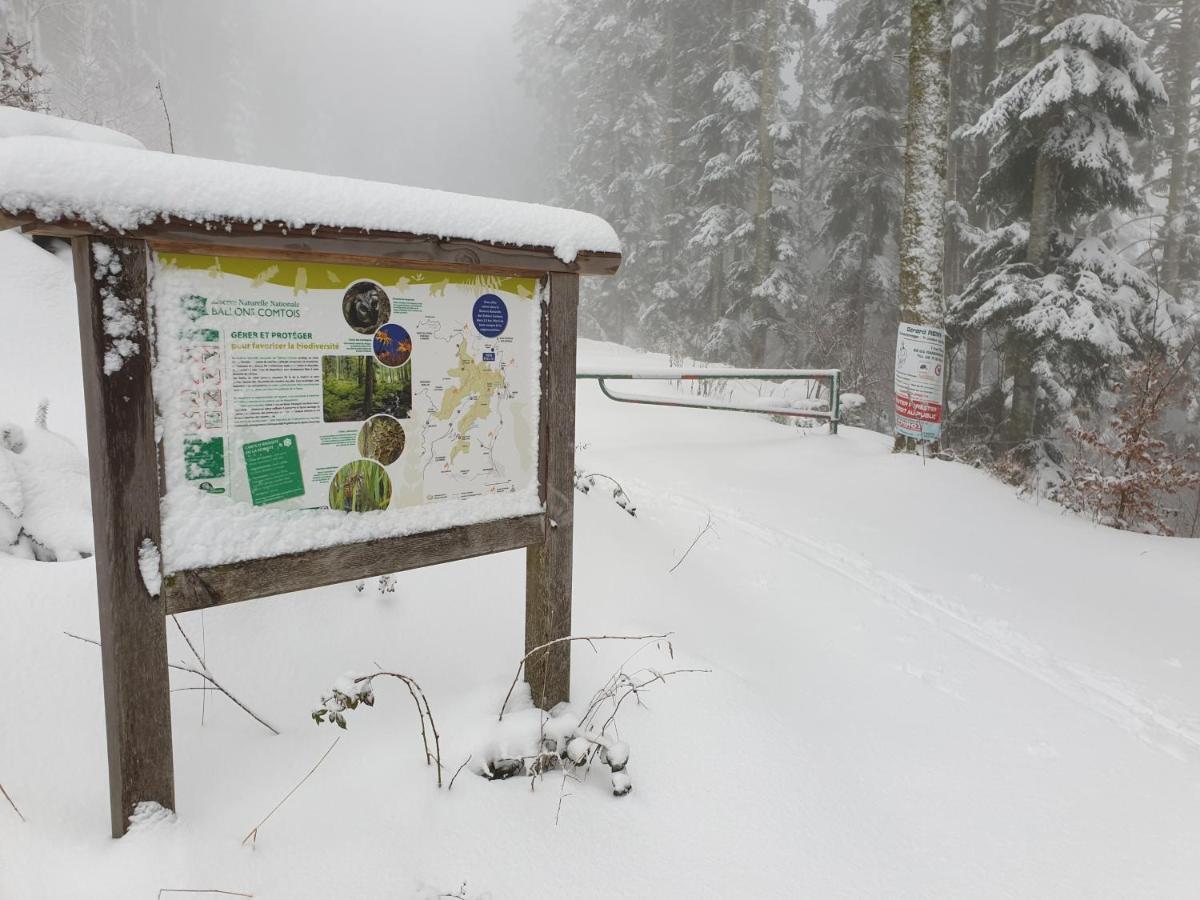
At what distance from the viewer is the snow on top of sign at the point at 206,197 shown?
158cm

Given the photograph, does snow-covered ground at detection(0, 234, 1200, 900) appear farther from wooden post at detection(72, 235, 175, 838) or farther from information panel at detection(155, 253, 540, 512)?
information panel at detection(155, 253, 540, 512)

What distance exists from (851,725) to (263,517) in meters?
2.53

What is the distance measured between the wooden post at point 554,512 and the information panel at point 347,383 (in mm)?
56

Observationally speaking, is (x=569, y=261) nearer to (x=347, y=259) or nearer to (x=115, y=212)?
(x=347, y=259)

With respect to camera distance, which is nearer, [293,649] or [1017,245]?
[293,649]

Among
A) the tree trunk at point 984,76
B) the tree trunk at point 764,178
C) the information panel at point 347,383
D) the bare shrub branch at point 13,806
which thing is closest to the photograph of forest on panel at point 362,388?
the information panel at point 347,383

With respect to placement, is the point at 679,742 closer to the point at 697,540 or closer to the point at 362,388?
the point at 362,388

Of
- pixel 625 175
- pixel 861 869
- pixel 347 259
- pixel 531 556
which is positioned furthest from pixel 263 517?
pixel 625 175

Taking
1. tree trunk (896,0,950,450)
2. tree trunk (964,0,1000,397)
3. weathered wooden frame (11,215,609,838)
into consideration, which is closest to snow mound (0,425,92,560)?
weathered wooden frame (11,215,609,838)

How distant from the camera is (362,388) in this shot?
213 centimetres

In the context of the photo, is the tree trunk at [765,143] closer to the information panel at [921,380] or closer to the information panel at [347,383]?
the information panel at [921,380]

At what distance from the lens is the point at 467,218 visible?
7.06 feet

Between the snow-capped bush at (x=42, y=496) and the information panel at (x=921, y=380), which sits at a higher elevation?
the information panel at (x=921, y=380)

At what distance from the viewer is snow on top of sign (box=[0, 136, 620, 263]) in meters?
1.58
